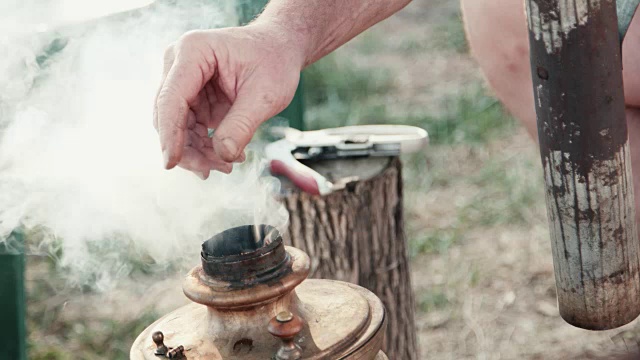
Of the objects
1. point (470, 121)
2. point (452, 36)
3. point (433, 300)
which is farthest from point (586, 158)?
point (452, 36)

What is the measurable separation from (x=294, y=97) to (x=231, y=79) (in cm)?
283

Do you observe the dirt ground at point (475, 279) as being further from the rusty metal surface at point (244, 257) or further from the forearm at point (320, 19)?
the rusty metal surface at point (244, 257)

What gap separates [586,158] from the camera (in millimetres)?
1637

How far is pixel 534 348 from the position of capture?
423cm

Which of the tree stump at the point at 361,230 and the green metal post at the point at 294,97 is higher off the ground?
the green metal post at the point at 294,97

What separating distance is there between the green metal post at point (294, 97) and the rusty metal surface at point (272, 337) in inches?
120

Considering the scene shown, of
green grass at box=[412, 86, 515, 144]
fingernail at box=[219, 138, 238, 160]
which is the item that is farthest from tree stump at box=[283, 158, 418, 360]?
green grass at box=[412, 86, 515, 144]

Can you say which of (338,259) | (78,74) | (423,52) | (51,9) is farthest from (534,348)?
(423,52)

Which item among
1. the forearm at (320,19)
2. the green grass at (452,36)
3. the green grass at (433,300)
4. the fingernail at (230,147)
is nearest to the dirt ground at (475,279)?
the green grass at (433,300)

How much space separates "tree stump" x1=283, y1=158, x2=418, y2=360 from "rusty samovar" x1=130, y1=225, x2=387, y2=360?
1.57 m

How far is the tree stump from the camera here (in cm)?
350

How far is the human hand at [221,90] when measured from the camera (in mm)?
2027

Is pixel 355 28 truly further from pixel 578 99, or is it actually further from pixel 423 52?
pixel 423 52

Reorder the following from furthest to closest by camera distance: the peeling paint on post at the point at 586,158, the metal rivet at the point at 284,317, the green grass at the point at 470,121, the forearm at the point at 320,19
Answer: the green grass at the point at 470,121 < the forearm at the point at 320,19 < the metal rivet at the point at 284,317 < the peeling paint on post at the point at 586,158
